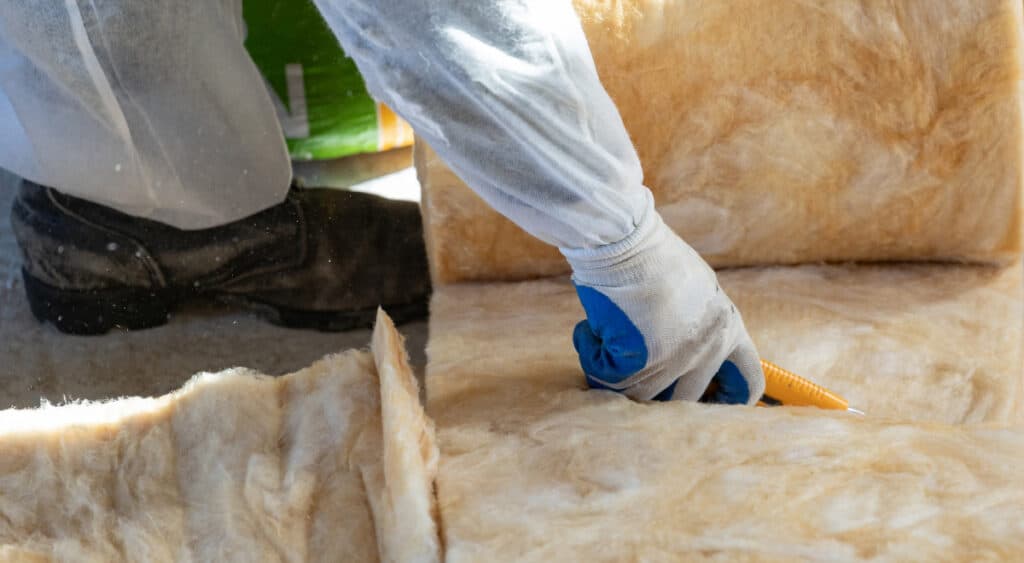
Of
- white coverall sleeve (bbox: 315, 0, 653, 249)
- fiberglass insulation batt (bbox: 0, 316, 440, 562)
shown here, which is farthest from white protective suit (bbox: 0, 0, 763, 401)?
fiberglass insulation batt (bbox: 0, 316, 440, 562)

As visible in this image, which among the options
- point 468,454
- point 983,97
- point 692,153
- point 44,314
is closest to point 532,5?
point 468,454

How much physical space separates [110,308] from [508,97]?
3.44ft

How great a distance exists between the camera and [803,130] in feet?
3.83

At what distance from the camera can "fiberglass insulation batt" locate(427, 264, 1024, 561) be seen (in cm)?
69

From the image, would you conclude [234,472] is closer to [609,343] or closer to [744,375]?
[609,343]

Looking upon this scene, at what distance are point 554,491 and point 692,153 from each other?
0.57m

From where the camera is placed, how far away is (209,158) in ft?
4.66

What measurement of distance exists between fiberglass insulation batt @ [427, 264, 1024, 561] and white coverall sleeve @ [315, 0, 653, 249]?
0.67 ft

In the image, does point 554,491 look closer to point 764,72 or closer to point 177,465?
point 177,465

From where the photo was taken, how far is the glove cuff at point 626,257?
86 centimetres

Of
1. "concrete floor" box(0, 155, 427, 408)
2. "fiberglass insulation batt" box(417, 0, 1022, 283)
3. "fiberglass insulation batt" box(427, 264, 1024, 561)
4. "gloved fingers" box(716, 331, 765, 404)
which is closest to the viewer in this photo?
"fiberglass insulation batt" box(427, 264, 1024, 561)

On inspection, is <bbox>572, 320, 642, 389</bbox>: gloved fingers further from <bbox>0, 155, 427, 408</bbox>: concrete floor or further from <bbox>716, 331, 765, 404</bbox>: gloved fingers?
<bbox>0, 155, 427, 408</bbox>: concrete floor

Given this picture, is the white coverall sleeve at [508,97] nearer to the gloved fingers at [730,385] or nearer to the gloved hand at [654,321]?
the gloved hand at [654,321]

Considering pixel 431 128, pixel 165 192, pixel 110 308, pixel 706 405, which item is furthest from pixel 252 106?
pixel 706 405
